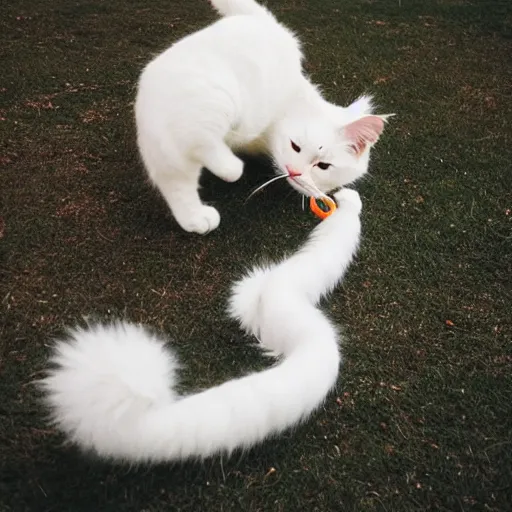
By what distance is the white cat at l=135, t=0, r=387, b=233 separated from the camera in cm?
121

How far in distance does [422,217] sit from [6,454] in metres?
1.08

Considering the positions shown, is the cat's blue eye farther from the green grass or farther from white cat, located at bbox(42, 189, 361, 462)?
white cat, located at bbox(42, 189, 361, 462)

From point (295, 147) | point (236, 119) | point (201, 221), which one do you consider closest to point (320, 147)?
point (295, 147)

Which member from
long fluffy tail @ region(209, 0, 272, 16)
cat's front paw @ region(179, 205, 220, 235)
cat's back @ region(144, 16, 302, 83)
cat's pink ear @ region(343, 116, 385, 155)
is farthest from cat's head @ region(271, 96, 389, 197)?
long fluffy tail @ region(209, 0, 272, 16)

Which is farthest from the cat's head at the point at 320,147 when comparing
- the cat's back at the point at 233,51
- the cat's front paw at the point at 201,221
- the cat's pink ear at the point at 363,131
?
the cat's front paw at the point at 201,221

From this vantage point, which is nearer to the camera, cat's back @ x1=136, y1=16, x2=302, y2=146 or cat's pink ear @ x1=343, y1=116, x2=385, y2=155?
cat's back @ x1=136, y1=16, x2=302, y2=146

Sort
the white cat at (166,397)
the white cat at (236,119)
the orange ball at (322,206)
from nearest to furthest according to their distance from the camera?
the white cat at (166,397) → the white cat at (236,119) → the orange ball at (322,206)

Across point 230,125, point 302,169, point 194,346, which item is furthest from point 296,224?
point 194,346

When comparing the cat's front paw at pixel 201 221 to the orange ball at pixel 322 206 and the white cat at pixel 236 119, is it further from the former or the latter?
the orange ball at pixel 322 206

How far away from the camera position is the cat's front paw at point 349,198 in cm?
136

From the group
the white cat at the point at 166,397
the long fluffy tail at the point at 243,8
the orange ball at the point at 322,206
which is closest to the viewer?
the white cat at the point at 166,397

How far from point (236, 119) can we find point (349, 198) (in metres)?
0.35

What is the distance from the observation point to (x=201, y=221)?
126 centimetres

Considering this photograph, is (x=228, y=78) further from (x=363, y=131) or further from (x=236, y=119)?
(x=363, y=131)
